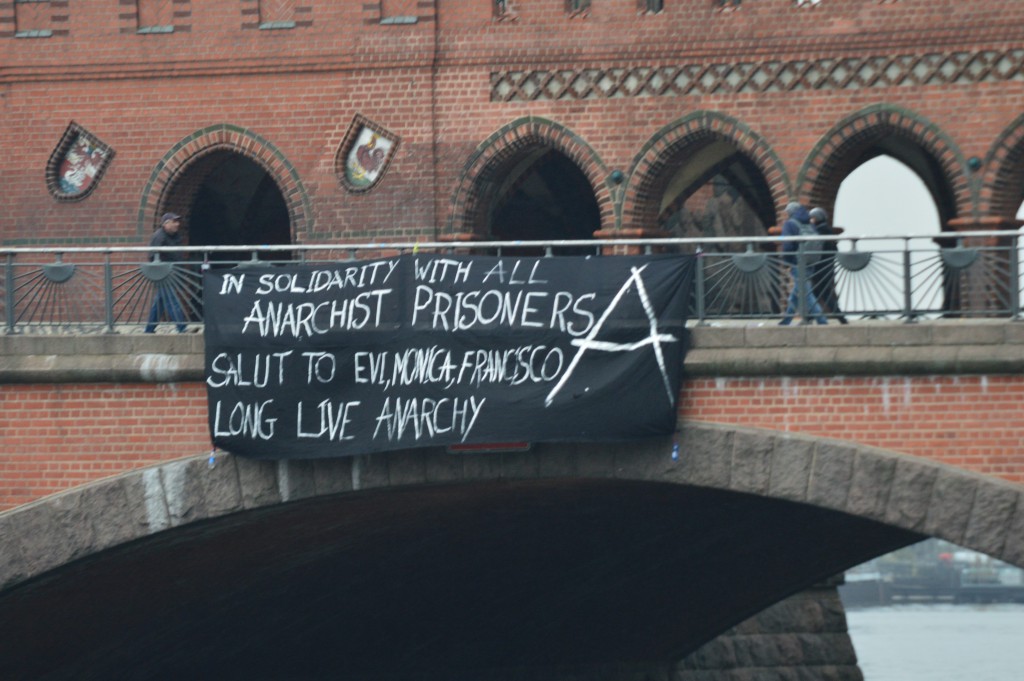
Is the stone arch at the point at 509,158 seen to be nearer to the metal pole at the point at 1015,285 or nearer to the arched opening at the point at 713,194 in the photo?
the arched opening at the point at 713,194

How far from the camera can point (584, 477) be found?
1628 centimetres

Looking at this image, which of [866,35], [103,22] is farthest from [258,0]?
[866,35]

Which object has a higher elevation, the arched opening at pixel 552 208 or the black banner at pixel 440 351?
the arched opening at pixel 552 208

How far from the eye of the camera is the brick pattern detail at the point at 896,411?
604 inches

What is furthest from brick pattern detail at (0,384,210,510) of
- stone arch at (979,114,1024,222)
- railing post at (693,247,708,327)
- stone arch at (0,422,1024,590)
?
stone arch at (979,114,1024,222)

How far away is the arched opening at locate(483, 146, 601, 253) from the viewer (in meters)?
27.8

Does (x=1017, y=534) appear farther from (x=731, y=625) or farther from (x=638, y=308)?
(x=731, y=625)

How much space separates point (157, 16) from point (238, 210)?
3.89 meters

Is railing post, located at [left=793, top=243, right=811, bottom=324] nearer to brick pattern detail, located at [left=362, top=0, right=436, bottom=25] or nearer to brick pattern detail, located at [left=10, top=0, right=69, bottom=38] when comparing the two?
brick pattern detail, located at [left=362, top=0, right=436, bottom=25]

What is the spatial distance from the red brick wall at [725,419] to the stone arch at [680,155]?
269 inches

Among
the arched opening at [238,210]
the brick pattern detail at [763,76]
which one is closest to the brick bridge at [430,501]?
the brick pattern detail at [763,76]

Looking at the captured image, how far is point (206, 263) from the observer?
16.9m

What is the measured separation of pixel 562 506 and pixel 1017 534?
19.9ft

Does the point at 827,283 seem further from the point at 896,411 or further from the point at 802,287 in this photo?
the point at 896,411
